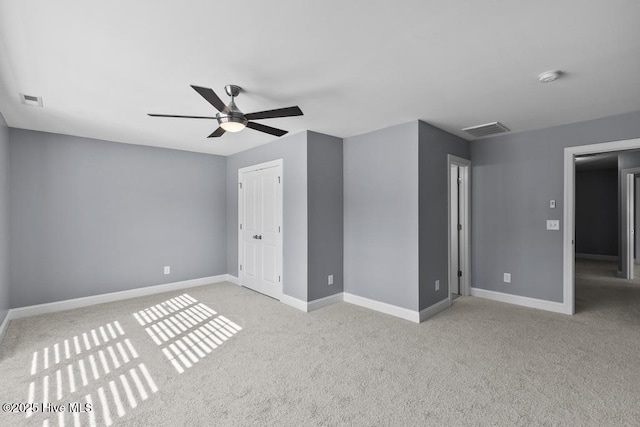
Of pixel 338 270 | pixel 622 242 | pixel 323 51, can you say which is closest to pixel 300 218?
pixel 338 270

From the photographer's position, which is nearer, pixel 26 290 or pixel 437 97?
pixel 437 97

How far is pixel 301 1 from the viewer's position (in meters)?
1.62

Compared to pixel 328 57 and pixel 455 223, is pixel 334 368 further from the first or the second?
pixel 455 223

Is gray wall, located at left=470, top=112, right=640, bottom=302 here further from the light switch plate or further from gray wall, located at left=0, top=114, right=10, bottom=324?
gray wall, located at left=0, top=114, right=10, bottom=324

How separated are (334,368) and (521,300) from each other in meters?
3.05

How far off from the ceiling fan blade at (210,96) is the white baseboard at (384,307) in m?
2.93

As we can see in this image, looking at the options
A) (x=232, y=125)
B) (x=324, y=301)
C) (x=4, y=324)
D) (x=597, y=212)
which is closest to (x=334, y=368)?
(x=324, y=301)

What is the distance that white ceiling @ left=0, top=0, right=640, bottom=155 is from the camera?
5.61 feet

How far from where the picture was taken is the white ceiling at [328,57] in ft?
5.61

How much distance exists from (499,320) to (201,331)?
3365 millimetres

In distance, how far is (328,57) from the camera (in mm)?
2193

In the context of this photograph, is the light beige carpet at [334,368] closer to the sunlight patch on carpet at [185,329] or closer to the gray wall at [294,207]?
the sunlight patch on carpet at [185,329]

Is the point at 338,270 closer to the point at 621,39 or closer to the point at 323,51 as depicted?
the point at 323,51

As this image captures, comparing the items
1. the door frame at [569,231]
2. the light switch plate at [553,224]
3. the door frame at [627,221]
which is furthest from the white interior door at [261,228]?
the door frame at [627,221]
